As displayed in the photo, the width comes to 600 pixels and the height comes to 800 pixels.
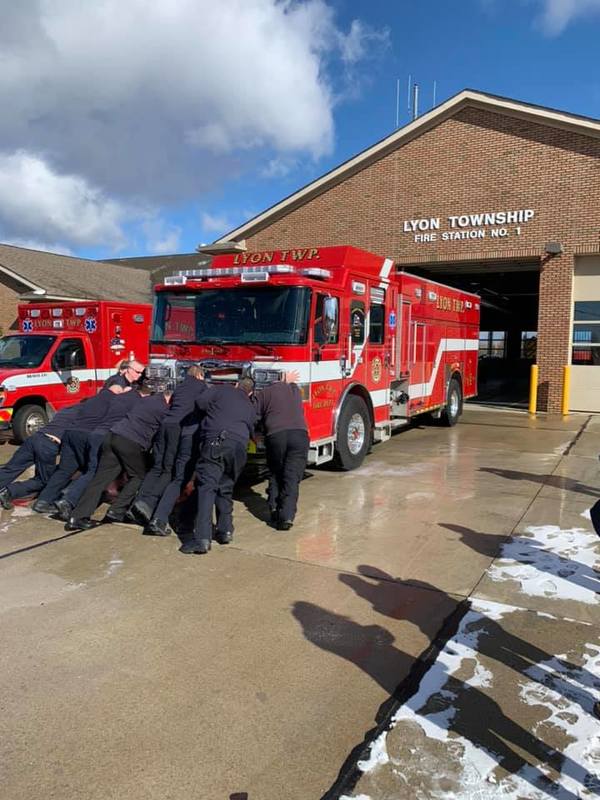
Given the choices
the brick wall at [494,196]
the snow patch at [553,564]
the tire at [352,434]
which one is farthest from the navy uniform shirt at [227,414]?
the brick wall at [494,196]

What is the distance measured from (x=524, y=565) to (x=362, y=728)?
2682 millimetres

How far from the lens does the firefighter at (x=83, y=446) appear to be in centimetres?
656

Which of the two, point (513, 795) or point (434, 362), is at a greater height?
point (434, 362)

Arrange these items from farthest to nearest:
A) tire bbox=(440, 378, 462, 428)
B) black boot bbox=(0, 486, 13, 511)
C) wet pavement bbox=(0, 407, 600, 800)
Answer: tire bbox=(440, 378, 462, 428)
black boot bbox=(0, 486, 13, 511)
wet pavement bbox=(0, 407, 600, 800)

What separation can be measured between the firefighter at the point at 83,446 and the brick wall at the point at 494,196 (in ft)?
40.0

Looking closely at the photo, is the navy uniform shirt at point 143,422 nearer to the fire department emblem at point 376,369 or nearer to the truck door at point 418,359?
the fire department emblem at point 376,369

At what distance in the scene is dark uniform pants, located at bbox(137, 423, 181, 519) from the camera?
634cm

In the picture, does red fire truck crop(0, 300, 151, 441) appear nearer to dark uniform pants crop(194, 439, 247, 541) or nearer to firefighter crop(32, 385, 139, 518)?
firefighter crop(32, 385, 139, 518)

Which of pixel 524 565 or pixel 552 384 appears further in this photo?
pixel 552 384

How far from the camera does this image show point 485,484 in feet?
27.0

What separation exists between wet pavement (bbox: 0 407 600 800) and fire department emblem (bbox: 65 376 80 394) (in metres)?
5.19

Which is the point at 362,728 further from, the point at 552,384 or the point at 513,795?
the point at 552,384

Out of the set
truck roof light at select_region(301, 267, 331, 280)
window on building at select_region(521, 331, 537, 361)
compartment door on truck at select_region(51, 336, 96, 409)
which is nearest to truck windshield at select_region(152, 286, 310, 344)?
truck roof light at select_region(301, 267, 331, 280)

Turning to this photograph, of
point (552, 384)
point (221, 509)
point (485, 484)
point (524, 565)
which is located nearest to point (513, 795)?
point (524, 565)
